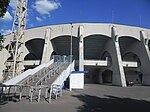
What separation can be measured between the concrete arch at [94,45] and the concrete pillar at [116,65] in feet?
8.99

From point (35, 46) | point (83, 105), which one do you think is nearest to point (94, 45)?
point (35, 46)

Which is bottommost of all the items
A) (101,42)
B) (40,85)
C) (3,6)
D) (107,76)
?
(40,85)

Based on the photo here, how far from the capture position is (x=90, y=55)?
43.4 meters

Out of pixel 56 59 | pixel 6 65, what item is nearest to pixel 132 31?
pixel 56 59

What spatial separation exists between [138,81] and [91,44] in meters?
17.3

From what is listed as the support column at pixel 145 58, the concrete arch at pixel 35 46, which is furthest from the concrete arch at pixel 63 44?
the support column at pixel 145 58

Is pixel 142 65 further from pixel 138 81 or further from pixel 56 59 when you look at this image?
pixel 56 59

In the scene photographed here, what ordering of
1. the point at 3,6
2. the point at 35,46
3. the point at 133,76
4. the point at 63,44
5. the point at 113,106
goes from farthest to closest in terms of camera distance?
the point at 133,76
the point at 35,46
the point at 63,44
the point at 113,106
the point at 3,6

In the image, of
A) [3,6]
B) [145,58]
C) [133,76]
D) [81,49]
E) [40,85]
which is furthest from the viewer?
A: [133,76]

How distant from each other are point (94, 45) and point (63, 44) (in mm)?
7515

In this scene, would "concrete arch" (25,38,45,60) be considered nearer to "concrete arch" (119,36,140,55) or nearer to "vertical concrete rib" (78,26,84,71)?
"vertical concrete rib" (78,26,84,71)

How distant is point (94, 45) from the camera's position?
39.1m

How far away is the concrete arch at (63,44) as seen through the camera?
118 ft

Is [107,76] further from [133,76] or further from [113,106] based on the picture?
[113,106]
